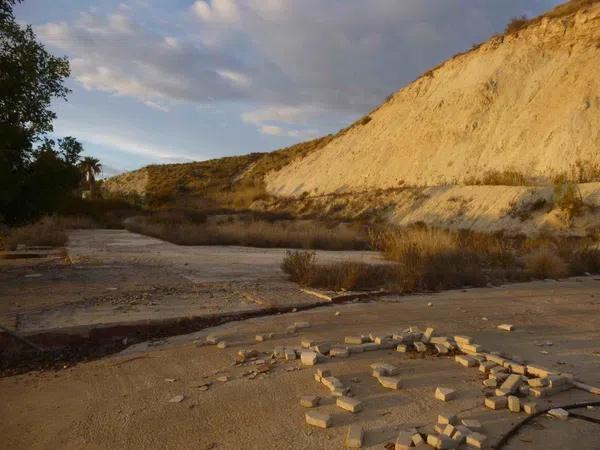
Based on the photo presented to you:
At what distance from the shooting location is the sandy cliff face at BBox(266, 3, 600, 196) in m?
28.5

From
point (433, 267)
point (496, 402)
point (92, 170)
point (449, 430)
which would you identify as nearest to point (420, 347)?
point (496, 402)

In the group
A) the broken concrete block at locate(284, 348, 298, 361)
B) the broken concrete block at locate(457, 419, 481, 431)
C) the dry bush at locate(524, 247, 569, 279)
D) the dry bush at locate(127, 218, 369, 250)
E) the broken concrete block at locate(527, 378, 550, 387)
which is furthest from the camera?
the dry bush at locate(127, 218, 369, 250)

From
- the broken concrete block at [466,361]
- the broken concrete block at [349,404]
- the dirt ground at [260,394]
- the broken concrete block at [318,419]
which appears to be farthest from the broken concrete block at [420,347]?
the broken concrete block at [318,419]

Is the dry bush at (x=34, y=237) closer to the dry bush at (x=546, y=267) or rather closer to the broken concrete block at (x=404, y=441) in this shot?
the dry bush at (x=546, y=267)

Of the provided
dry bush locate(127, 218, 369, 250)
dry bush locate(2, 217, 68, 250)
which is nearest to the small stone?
dry bush locate(127, 218, 369, 250)

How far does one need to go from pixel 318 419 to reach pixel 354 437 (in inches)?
15.1

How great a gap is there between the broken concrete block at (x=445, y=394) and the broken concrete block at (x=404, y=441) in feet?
2.73

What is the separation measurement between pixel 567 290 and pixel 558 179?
1647cm

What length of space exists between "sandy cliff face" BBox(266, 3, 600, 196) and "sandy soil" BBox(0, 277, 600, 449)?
22693 millimetres

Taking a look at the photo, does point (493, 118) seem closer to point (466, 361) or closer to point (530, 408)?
point (466, 361)

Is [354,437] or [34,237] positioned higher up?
[34,237]

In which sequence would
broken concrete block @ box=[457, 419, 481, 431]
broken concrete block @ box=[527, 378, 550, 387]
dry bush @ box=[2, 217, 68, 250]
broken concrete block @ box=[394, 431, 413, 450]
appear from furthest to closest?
1. dry bush @ box=[2, 217, 68, 250]
2. broken concrete block @ box=[527, 378, 550, 387]
3. broken concrete block @ box=[457, 419, 481, 431]
4. broken concrete block @ box=[394, 431, 413, 450]

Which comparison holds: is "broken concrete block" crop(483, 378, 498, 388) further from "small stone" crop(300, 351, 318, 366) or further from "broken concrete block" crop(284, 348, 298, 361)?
"broken concrete block" crop(284, 348, 298, 361)

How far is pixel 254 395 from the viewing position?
16.0 feet
